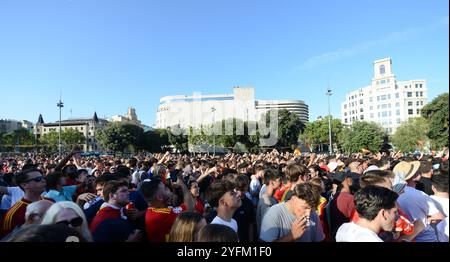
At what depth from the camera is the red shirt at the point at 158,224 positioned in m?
3.56

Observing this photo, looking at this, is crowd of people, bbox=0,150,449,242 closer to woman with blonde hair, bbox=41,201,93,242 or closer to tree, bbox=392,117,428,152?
woman with blonde hair, bbox=41,201,93,242

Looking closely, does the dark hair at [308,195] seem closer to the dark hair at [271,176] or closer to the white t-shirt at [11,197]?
the dark hair at [271,176]

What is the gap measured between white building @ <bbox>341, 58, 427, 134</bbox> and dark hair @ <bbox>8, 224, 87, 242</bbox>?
616 inches

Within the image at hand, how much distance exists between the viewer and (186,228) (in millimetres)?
Answer: 2736

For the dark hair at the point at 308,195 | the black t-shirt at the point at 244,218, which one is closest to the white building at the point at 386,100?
the black t-shirt at the point at 244,218

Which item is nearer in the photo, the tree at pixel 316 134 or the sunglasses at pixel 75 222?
the sunglasses at pixel 75 222

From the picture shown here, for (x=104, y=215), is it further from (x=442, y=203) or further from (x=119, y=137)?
(x=119, y=137)

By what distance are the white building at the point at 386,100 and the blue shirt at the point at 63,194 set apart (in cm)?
1472

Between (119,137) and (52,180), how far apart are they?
72203 millimetres
